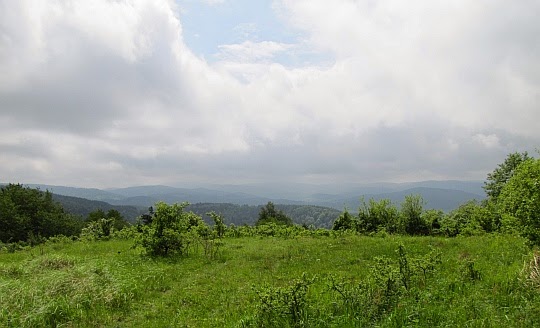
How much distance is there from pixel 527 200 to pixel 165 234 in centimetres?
1764

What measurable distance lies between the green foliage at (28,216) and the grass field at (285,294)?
68.7 m

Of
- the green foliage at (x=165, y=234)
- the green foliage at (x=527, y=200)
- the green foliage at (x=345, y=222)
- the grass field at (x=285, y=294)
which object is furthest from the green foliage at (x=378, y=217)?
the green foliage at (x=527, y=200)

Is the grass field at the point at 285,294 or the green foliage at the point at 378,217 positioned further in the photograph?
the green foliage at the point at 378,217

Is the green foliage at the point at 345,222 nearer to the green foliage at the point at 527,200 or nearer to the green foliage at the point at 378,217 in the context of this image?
the green foliage at the point at 378,217

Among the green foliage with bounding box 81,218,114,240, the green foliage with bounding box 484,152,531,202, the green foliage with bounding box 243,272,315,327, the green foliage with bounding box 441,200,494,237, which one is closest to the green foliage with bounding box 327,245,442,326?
the green foliage with bounding box 243,272,315,327

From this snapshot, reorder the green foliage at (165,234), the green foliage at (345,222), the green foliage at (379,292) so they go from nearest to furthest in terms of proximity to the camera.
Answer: the green foliage at (379,292), the green foliage at (165,234), the green foliage at (345,222)

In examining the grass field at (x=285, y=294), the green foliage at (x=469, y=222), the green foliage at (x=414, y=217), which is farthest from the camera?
the green foliage at (x=414, y=217)

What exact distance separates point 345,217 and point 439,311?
97.7ft

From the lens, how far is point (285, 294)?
32.1 ft

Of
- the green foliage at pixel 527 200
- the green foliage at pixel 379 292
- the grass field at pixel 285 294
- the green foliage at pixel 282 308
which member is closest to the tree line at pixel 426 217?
the green foliage at pixel 527 200

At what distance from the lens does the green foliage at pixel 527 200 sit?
480 inches

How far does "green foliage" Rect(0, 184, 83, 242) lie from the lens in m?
74.4

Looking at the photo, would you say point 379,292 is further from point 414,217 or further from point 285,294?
point 414,217

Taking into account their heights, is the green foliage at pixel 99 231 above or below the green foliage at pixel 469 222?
below
